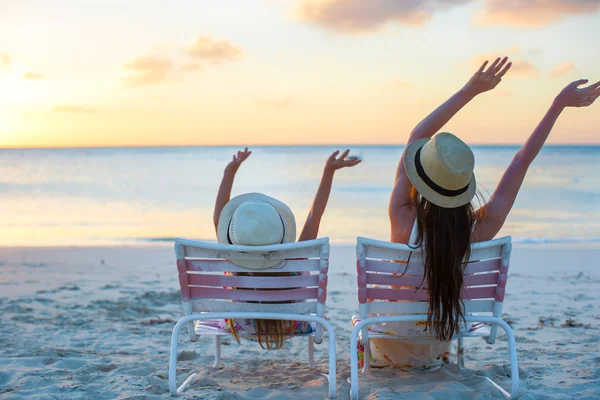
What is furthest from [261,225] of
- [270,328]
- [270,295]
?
[270,328]

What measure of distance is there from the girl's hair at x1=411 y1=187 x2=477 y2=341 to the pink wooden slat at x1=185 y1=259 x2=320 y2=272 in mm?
574

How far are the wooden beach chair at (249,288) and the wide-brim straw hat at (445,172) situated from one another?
23.7 inches

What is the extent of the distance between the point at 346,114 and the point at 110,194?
72.6ft

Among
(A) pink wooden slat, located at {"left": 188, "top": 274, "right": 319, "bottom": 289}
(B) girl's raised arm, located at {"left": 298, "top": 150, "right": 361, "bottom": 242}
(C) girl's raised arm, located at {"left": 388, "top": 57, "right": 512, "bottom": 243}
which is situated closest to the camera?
(A) pink wooden slat, located at {"left": 188, "top": 274, "right": 319, "bottom": 289}

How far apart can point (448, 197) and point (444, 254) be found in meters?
0.29

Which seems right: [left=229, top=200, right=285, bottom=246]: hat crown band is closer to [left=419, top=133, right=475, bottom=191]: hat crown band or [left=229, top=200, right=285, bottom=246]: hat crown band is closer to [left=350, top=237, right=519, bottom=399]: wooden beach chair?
[left=350, top=237, right=519, bottom=399]: wooden beach chair

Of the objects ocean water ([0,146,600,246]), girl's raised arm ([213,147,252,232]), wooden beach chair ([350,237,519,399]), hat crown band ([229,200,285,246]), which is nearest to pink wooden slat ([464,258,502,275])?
wooden beach chair ([350,237,519,399])

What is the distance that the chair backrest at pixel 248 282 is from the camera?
11.1ft

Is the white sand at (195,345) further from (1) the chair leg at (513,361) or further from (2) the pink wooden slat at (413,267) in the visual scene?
(2) the pink wooden slat at (413,267)

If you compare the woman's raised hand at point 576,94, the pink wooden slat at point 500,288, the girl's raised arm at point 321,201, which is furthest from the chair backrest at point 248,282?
the woman's raised hand at point 576,94

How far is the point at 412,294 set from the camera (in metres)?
3.44

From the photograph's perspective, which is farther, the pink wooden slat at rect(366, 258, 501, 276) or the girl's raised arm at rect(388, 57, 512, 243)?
the girl's raised arm at rect(388, 57, 512, 243)

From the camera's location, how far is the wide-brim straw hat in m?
3.27

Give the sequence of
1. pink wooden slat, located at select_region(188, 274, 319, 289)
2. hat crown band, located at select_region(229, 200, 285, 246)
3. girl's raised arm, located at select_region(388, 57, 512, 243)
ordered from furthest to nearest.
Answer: girl's raised arm, located at select_region(388, 57, 512, 243) < pink wooden slat, located at select_region(188, 274, 319, 289) < hat crown band, located at select_region(229, 200, 285, 246)
